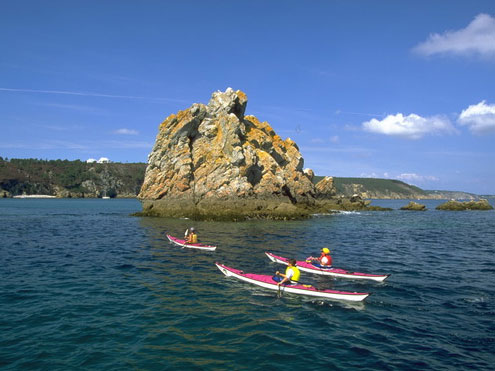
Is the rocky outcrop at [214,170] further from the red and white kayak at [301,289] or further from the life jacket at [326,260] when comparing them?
the red and white kayak at [301,289]

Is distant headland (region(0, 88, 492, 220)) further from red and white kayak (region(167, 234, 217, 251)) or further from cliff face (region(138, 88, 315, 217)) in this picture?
red and white kayak (region(167, 234, 217, 251))

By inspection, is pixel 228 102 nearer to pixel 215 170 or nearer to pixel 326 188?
pixel 215 170

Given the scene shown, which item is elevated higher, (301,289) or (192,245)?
(192,245)

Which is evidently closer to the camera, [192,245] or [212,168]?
[192,245]

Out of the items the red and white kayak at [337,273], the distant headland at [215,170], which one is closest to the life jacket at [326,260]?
the red and white kayak at [337,273]

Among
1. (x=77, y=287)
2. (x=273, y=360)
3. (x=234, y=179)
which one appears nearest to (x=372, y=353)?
(x=273, y=360)

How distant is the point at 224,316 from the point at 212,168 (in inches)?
1550

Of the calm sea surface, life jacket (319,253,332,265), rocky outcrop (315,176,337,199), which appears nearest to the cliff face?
the calm sea surface

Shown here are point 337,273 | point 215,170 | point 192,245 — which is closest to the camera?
point 337,273

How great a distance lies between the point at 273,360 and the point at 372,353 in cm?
301

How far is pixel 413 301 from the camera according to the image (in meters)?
14.5

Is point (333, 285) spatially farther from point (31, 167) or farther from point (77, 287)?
point (31, 167)

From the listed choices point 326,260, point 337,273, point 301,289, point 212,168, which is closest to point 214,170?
point 212,168

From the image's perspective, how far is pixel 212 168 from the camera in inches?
2003
